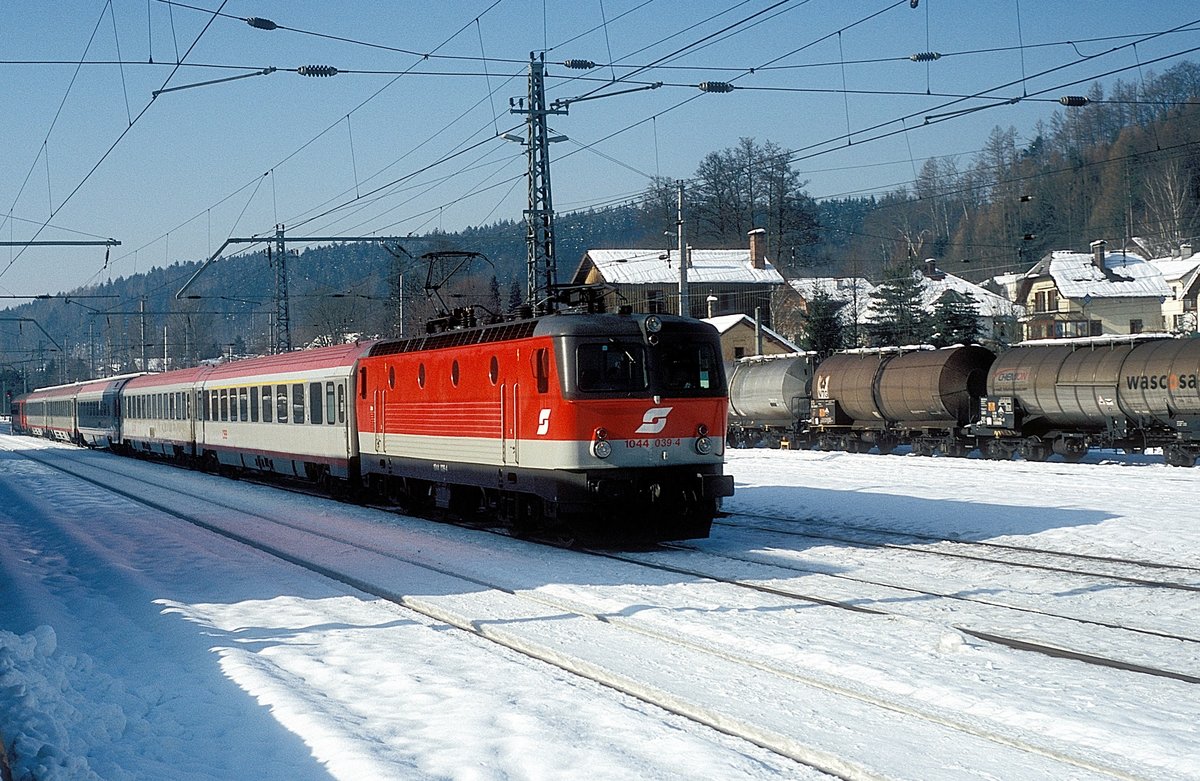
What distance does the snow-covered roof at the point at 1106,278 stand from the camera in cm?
7619

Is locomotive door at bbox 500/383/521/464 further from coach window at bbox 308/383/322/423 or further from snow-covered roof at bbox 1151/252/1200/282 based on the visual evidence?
snow-covered roof at bbox 1151/252/1200/282

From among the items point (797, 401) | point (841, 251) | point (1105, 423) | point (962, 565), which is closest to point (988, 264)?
point (841, 251)

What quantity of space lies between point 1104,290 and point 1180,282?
5523 mm

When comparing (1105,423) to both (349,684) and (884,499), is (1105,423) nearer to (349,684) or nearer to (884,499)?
(884,499)

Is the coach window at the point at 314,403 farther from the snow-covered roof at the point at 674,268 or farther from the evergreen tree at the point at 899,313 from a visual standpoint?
the snow-covered roof at the point at 674,268

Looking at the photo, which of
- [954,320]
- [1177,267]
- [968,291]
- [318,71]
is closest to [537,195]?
[318,71]

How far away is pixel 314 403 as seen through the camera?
23.3 meters

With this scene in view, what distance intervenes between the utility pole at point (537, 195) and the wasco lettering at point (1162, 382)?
13828 mm

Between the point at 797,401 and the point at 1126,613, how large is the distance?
27.7 meters

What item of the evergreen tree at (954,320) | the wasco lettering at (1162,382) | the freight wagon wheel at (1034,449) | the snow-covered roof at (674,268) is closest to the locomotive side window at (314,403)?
the freight wagon wheel at (1034,449)

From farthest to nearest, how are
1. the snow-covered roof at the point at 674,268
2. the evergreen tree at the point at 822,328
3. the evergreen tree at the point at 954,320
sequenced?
the snow-covered roof at the point at 674,268, the evergreen tree at the point at 822,328, the evergreen tree at the point at 954,320

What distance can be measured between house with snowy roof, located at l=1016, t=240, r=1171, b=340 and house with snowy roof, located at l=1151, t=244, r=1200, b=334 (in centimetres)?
75

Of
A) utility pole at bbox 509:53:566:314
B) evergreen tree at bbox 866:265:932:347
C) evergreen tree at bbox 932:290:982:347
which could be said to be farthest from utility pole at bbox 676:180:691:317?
evergreen tree at bbox 866:265:932:347

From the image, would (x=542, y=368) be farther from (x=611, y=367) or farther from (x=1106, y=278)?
(x=1106, y=278)
